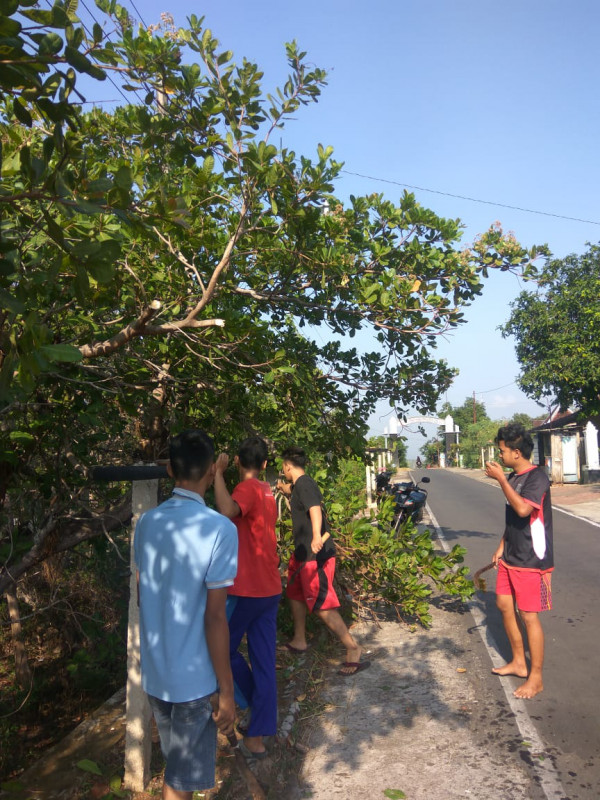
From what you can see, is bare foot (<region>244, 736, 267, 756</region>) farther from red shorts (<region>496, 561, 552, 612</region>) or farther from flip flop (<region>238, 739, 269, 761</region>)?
red shorts (<region>496, 561, 552, 612</region>)

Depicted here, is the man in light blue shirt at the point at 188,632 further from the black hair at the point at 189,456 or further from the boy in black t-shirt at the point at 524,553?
the boy in black t-shirt at the point at 524,553

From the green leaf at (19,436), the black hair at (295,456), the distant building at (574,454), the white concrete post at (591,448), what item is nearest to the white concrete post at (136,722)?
the green leaf at (19,436)

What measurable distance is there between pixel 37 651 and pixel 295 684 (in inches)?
213

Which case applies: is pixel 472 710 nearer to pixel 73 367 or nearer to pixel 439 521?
pixel 73 367

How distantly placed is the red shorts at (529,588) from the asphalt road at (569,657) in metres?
0.62

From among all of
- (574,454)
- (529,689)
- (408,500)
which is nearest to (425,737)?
(529,689)

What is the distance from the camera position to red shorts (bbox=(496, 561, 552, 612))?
15.5ft

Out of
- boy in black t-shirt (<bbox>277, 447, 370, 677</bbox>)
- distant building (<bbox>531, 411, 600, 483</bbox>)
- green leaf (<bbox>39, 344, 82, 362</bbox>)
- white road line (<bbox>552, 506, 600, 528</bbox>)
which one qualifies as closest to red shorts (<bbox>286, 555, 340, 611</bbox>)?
boy in black t-shirt (<bbox>277, 447, 370, 677</bbox>)

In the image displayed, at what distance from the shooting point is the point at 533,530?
4.79 metres

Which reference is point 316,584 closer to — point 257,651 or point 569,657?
point 257,651

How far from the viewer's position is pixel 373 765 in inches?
148

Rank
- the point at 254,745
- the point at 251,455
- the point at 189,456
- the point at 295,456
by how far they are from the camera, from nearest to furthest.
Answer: the point at 189,456, the point at 254,745, the point at 251,455, the point at 295,456

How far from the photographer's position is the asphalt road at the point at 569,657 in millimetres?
3717

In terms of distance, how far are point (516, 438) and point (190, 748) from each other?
3.38m
